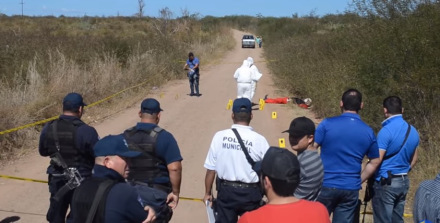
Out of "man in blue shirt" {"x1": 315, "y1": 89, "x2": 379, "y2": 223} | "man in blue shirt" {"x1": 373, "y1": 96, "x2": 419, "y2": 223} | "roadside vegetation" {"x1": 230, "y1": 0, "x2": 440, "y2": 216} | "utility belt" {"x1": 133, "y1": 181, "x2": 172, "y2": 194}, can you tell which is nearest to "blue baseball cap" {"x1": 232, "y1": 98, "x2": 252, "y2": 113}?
"man in blue shirt" {"x1": 315, "y1": 89, "x2": 379, "y2": 223}

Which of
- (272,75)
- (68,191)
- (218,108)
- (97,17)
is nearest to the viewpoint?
(68,191)

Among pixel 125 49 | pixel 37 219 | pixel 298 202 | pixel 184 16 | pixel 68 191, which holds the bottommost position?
pixel 37 219

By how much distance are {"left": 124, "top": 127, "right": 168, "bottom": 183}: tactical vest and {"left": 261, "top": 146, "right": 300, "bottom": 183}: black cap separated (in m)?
1.98

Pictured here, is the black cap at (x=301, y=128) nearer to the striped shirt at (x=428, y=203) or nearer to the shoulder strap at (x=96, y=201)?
the striped shirt at (x=428, y=203)

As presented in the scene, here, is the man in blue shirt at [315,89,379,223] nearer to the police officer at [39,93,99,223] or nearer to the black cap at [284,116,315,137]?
the black cap at [284,116,315,137]

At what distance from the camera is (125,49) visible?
20500 mm

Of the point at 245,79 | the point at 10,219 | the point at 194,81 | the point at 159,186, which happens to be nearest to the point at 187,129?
the point at 245,79

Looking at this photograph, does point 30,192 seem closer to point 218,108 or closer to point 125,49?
point 218,108

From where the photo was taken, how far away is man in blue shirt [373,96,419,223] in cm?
506

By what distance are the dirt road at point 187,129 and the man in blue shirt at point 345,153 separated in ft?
8.46

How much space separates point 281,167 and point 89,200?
116 centimetres

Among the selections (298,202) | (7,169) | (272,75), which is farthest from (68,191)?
(272,75)

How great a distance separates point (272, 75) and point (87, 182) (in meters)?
21.8

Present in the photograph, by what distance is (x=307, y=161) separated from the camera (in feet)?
13.7
